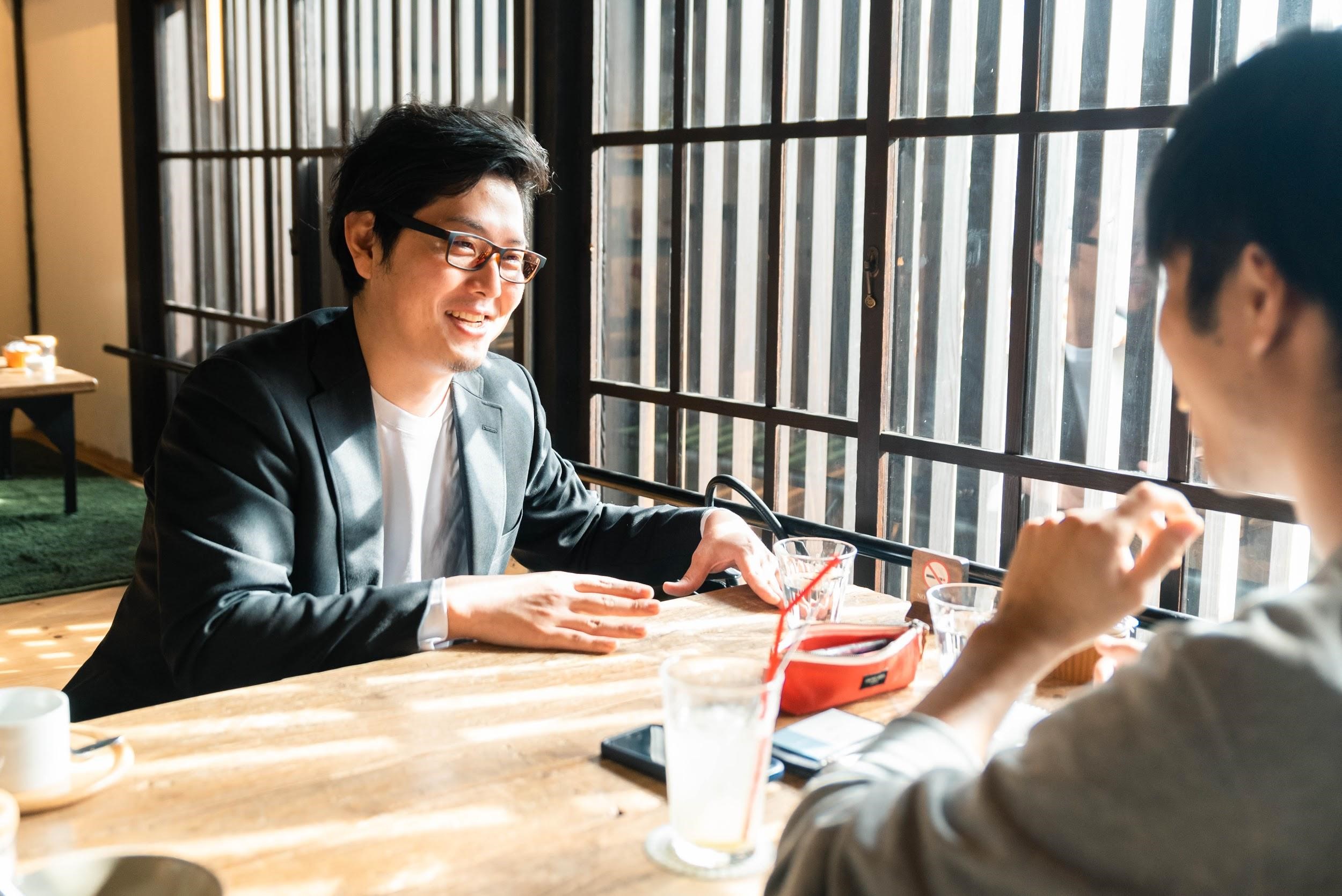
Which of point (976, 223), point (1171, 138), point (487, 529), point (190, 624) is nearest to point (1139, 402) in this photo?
point (976, 223)

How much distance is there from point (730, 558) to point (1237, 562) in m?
0.77

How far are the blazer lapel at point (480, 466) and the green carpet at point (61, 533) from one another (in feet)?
8.79

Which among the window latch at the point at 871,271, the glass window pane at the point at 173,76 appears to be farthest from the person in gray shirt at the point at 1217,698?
the glass window pane at the point at 173,76

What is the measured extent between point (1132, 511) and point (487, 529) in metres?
1.14

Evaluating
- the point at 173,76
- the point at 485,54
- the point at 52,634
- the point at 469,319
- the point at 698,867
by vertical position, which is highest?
the point at 173,76

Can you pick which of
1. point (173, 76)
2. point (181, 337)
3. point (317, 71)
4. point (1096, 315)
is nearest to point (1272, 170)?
point (1096, 315)

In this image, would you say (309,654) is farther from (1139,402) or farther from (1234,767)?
(1139,402)

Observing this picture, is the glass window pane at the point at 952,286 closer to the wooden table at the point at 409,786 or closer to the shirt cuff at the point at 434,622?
the wooden table at the point at 409,786

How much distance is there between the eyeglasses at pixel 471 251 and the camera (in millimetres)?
1714

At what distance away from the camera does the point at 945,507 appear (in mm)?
2203

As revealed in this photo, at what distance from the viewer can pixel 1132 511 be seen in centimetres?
91

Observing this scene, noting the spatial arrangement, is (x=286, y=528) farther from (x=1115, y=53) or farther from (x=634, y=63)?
(x=634, y=63)

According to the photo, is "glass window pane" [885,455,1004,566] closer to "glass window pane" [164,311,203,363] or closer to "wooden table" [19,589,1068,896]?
"wooden table" [19,589,1068,896]

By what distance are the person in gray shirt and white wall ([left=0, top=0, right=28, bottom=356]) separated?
7.49 metres
